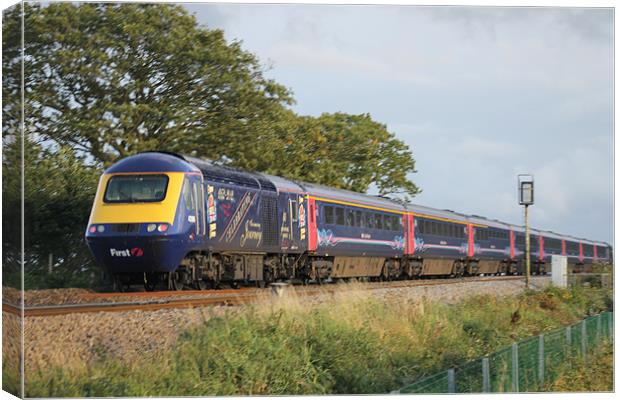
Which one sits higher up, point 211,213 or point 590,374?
point 211,213

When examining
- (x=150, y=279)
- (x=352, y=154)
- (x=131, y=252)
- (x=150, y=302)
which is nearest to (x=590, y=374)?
(x=150, y=302)

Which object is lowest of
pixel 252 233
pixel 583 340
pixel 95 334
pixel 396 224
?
pixel 583 340

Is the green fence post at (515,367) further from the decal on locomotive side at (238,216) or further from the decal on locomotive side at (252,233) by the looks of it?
the decal on locomotive side at (252,233)

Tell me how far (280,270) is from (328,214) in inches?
134

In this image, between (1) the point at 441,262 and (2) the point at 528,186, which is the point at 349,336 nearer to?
(2) the point at 528,186

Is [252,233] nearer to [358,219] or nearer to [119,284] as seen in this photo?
[119,284]

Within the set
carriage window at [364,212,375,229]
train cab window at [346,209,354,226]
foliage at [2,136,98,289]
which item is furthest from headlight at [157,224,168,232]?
carriage window at [364,212,375,229]

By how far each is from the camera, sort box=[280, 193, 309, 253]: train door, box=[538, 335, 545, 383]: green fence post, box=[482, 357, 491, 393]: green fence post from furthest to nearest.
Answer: box=[280, 193, 309, 253]: train door → box=[538, 335, 545, 383]: green fence post → box=[482, 357, 491, 393]: green fence post

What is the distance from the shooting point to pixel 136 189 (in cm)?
1825

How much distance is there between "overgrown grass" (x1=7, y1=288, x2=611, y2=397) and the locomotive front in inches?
118

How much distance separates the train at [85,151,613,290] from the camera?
18062 mm

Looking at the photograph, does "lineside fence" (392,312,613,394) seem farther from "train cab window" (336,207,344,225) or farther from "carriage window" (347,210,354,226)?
"carriage window" (347,210,354,226)

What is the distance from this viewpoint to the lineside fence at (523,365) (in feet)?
40.4

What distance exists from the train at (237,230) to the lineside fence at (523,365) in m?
6.53
